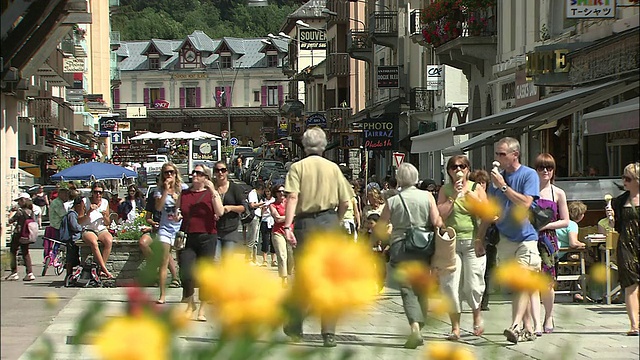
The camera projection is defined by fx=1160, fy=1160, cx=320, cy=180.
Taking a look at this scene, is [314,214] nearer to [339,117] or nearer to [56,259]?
[56,259]

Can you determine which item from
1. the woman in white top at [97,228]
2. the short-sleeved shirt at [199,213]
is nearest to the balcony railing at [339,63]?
the woman in white top at [97,228]

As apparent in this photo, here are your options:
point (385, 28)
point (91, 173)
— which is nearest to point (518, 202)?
point (91, 173)

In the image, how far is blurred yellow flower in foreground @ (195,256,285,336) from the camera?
1.36m

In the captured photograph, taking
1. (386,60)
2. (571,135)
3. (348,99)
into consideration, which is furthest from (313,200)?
(348,99)

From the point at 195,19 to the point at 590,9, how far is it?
406 ft

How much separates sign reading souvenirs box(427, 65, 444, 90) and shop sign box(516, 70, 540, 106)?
10.9m

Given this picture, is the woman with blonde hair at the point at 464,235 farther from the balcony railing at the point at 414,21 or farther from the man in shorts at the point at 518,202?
the balcony railing at the point at 414,21

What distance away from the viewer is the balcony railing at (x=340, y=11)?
66537 mm

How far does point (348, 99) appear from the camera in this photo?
69.8 metres

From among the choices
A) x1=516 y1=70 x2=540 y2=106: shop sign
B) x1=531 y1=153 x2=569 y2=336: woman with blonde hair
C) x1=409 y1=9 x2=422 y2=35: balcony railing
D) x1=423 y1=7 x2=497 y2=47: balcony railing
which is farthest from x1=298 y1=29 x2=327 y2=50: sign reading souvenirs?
x1=531 y1=153 x2=569 y2=336: woman with blonde hair

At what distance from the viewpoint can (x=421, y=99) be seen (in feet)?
135

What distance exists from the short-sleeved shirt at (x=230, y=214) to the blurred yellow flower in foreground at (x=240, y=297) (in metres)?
10.2

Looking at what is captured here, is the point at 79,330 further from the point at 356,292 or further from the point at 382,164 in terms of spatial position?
the point at 382,164

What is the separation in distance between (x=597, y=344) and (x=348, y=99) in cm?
6052
